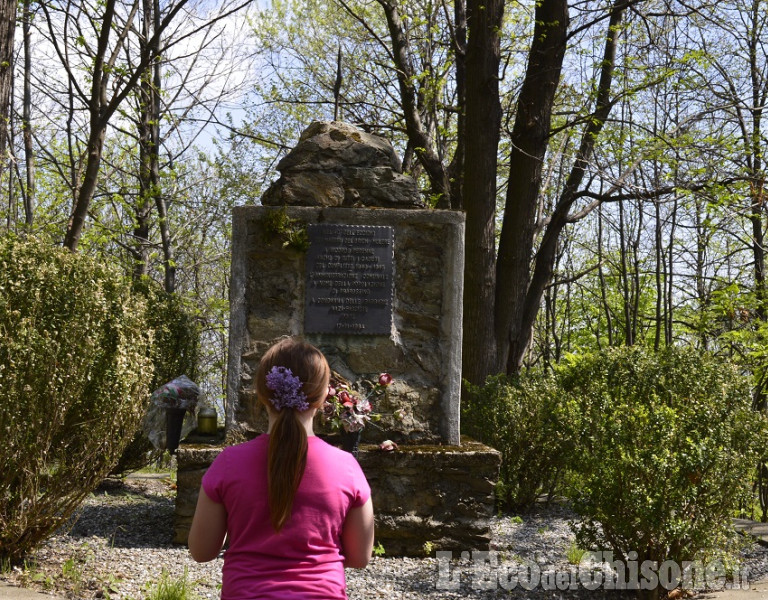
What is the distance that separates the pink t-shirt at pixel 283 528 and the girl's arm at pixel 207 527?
3 centimetres

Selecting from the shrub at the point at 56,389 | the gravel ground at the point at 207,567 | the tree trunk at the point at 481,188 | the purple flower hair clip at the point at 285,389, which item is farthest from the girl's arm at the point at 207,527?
the tree trunk at the point at 481,188

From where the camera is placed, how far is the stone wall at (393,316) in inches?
241

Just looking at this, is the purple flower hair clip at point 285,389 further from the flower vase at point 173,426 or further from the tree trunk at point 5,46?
the tree trunk at point 5,46

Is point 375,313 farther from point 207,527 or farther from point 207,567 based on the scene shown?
point 207,527

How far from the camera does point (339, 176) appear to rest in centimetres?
630

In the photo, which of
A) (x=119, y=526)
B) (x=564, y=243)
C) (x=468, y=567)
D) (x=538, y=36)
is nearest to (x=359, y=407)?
(x=468, y=567)

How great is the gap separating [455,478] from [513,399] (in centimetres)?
187

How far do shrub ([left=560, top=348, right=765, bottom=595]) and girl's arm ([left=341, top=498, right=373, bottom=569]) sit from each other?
2558 millimetres

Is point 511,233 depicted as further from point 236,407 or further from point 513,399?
point 236,407

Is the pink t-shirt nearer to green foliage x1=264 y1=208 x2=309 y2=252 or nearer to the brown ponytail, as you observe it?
the brown ponytail

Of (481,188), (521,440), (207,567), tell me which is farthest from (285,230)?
(481,188)

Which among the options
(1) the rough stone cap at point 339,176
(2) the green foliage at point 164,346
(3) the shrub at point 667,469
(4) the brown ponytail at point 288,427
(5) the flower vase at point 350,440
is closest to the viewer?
(4) the brown ponytail at point 288,427

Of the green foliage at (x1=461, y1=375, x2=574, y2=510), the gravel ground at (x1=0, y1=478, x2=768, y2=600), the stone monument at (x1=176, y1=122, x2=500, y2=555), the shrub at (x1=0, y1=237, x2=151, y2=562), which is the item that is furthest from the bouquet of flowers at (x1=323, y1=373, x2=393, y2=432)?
the green foliage at (x1=461, y1=375, x2=574, y2=510)

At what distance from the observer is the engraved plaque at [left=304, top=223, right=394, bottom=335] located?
6.12 meters
